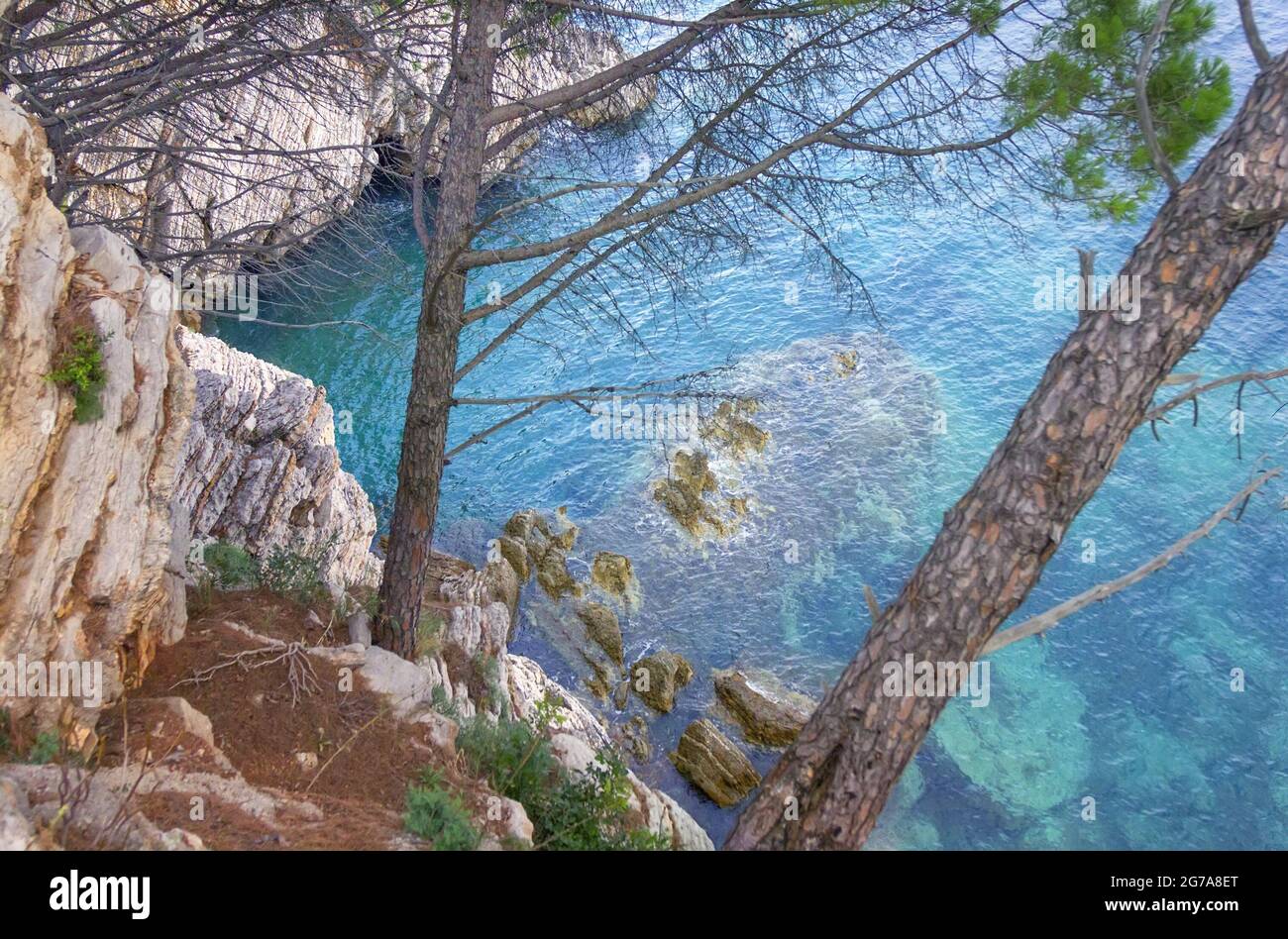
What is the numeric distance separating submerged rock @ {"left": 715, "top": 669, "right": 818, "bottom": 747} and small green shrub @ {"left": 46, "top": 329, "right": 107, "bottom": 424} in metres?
10.7

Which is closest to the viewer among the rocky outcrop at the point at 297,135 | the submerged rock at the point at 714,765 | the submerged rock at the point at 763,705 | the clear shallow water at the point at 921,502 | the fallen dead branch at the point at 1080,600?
the fallen dead branch at the point at 1080,600

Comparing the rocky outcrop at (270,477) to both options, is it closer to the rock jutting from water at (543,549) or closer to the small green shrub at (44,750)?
the rock jutting from water at (543,549)

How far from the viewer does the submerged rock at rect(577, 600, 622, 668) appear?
15.6m

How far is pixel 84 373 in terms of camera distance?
5.89 m

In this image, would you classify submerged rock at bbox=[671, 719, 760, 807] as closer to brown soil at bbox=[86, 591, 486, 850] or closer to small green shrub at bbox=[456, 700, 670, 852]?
small green shrub at bbox=[456, 700, 670, 852]

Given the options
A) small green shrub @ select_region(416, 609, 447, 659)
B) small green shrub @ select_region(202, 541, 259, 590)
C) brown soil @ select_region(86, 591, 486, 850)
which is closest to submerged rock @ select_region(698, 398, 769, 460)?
small green shrub @ select_region(416, 609, 447, 659)

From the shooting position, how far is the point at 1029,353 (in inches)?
793

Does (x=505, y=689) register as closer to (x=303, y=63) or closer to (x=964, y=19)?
(x=303, y=63)

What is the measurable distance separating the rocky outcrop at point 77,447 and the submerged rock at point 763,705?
9.58 meters

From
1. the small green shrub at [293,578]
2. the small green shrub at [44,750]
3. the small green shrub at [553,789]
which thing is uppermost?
the small green shrub at [293,578]

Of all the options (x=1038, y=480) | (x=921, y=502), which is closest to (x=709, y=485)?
(x=921, y=502)

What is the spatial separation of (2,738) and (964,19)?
8.36m

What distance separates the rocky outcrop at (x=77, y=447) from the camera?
5520 millimetres

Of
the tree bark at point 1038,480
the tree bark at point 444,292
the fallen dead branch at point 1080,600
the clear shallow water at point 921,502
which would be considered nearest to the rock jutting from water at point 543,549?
the clear shallow water at point 921,502
